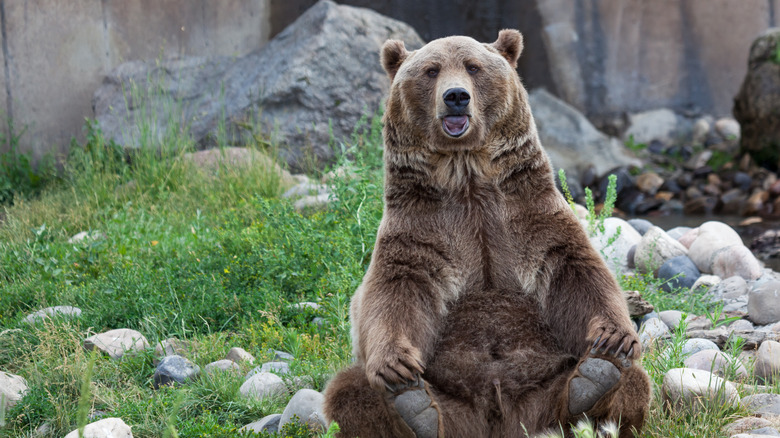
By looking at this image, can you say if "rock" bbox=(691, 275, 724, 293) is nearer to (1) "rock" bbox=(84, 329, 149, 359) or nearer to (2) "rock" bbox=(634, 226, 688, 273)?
(2) "rock" bbox=(634, 226, 688, 273)

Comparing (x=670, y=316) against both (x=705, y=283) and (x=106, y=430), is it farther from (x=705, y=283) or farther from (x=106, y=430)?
(x=106, y=430)

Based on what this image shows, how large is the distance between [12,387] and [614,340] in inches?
130

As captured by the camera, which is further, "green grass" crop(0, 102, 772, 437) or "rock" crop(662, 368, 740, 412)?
"green grass" crop(0, 102, 772, 437)

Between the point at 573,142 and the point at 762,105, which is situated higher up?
the point at 762,105

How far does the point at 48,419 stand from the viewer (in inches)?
158

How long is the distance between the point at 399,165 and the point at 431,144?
17 centimetres

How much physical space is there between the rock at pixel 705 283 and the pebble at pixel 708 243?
13.5 inches

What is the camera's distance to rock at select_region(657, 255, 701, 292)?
243 inches

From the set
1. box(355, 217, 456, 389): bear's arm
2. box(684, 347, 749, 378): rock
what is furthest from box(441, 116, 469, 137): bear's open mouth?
box(684, 347, 749, 378): rock

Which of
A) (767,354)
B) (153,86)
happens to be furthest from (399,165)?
(153,86)

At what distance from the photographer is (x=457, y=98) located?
10.7 feet

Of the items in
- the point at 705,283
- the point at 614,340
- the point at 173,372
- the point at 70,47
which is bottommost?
the point at 705,283

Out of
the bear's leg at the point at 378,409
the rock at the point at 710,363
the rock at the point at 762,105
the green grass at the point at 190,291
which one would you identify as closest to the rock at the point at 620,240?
the green grass at the point at 190,291

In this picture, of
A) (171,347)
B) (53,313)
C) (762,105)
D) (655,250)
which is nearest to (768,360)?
(655,250)
